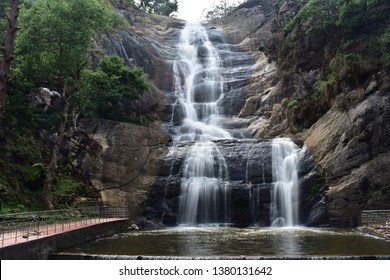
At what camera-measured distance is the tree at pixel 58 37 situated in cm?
2231

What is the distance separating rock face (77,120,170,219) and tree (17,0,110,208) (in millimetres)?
5386

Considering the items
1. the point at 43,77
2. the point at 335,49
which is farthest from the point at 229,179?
the point at 335,49

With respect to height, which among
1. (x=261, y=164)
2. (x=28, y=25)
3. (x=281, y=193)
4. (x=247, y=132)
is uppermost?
(x=28, y=25)

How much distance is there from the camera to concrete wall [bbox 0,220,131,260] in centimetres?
1162

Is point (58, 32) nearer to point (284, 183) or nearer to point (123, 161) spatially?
point (123, 161)

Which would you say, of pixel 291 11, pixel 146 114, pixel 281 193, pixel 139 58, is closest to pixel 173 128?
pixel 146 114

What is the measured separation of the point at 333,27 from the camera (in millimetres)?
34594

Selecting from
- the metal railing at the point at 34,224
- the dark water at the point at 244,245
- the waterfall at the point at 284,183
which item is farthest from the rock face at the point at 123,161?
the dark water at the point at 244,245

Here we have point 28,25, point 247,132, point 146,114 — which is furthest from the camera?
point 146,114

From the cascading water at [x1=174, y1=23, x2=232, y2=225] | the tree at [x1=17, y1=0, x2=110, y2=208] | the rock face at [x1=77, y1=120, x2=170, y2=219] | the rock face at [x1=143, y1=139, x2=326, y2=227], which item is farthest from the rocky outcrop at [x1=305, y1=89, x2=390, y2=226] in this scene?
the tree at [x1=17, y1=0, x2=110, y2=208]

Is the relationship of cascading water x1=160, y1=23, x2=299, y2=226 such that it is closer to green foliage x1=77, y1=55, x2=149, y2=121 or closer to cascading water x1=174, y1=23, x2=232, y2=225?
cascading water x1=174, y1=23, x2=232, y2=225

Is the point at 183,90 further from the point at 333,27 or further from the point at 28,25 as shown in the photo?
the point at 28,25

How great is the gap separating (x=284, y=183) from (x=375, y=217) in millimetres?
6386

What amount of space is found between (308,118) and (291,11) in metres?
21.7
